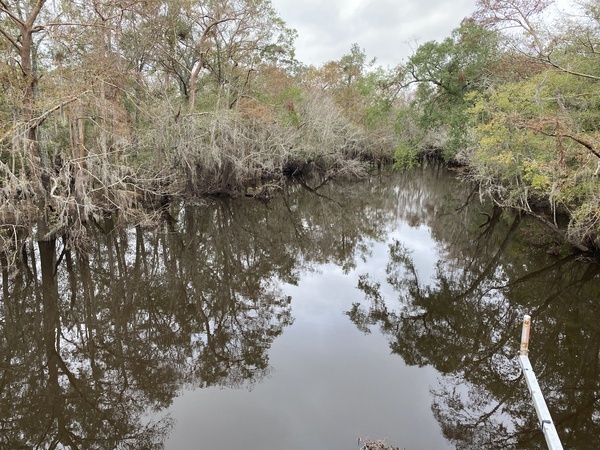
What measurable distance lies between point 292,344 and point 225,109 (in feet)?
44.7

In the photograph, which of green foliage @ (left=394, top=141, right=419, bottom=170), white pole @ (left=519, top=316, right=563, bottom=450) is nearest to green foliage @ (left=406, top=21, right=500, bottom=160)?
green foliage @ (left=394, top=141, right=419, bottom=170)

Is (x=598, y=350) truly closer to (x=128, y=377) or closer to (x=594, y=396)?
(x=594, y=396)

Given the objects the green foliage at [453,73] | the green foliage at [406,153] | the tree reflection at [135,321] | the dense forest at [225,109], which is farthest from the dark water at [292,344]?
the green foliage at [453,73]

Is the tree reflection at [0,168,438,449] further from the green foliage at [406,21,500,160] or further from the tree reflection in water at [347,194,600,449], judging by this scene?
the green foliage at [406,21,500,160]

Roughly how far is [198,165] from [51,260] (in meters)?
9.96

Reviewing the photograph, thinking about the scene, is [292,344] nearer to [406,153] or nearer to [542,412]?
[542,412]

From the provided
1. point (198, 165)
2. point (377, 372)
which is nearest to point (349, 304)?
point (377, 372)

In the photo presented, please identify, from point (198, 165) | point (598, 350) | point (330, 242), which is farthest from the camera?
point (198, 165)

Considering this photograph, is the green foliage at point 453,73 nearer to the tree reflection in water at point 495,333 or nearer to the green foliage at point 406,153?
the green foliage at point 406,153

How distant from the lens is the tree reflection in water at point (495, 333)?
5426 mm

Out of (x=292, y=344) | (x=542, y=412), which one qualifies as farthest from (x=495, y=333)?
(x=542, y=412)

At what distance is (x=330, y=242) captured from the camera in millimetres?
15055

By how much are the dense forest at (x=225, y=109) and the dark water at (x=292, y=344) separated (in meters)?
1.72

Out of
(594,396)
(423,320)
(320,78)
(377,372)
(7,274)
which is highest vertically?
(320,78)
